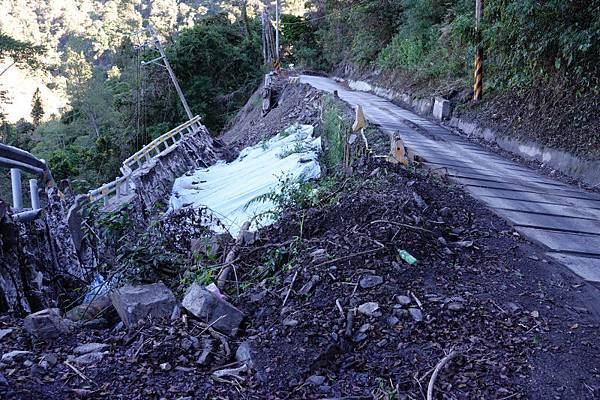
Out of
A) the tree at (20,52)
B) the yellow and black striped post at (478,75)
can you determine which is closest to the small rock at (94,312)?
the yellow and black striped post at (478,75)

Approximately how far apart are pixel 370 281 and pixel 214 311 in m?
1.22

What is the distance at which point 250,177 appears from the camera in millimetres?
12523

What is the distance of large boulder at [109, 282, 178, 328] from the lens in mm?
3678

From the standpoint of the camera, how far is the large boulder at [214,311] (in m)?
3.61

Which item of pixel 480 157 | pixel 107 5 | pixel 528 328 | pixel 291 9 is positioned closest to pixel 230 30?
pixel 291 9

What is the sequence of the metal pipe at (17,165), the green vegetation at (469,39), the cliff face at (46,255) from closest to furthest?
the cliff face at (46,255) → the metal pipe at (17,165) → the green vegetation at (469,39)

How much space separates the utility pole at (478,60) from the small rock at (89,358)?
587 inches

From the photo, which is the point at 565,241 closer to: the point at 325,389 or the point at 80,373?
the point at 325,389

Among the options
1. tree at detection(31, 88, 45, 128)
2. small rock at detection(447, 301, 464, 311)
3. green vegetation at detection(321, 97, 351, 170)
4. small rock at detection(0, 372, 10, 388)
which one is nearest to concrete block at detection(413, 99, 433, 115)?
green vegetation at detection(321, 97, 351, 170)

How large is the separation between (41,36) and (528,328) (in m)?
112

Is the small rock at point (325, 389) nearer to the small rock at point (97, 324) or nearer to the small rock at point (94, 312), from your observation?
the small rock at point (97, 324)

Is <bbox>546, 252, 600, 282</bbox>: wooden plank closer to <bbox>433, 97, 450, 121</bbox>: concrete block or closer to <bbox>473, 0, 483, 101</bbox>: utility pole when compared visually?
<bbox>473, 0, 483, 101</bbox>: utility pole

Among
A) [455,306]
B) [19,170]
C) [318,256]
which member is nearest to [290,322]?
[318,256]

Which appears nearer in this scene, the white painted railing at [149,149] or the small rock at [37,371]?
the small rock at [37,371]
